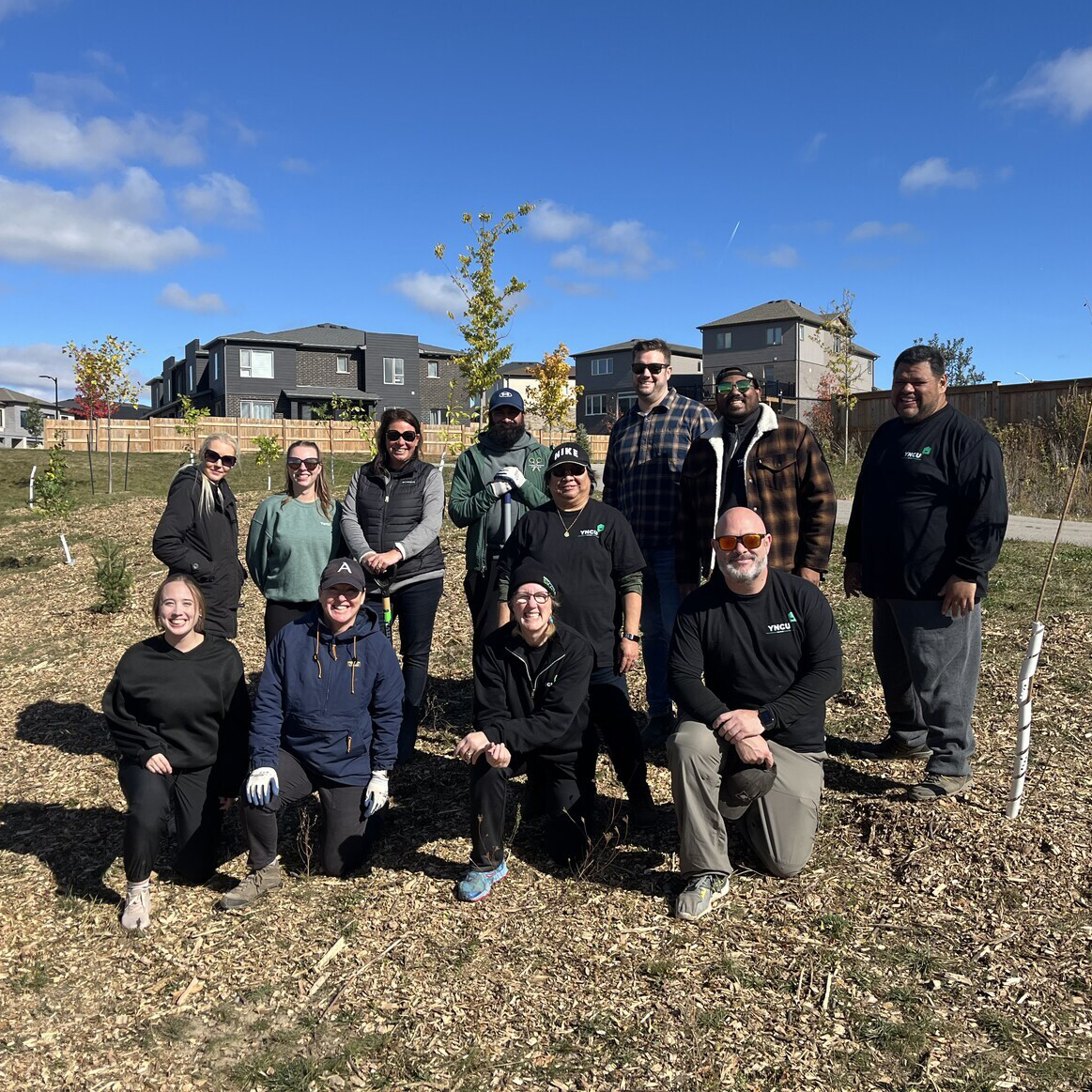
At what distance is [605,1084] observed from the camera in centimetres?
291

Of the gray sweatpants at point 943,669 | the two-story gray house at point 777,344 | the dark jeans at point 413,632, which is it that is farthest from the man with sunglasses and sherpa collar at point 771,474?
the two-story gray house at point 777,344

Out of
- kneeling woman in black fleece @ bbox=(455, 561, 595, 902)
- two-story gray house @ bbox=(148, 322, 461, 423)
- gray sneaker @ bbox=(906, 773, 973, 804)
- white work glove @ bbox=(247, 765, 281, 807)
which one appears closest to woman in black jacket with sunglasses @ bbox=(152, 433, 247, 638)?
white work glove @ bbox=(247, 765, 281, 807)

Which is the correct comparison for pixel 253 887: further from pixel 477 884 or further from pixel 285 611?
pixel 285 611

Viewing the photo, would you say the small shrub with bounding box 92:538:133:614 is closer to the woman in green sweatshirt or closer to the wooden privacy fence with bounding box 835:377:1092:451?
the woman in green sweatshirt

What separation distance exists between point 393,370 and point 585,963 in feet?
167

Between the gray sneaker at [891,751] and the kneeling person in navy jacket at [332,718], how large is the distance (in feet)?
8.92

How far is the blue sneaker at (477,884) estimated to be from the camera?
3.99 meters

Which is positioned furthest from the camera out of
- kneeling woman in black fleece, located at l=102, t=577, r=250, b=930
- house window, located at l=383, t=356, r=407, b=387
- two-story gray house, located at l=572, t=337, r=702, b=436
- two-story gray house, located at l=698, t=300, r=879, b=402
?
two-story gray house, located at l=572, t=337, r=702, b=436

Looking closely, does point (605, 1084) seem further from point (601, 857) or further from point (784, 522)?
point (784, 522)

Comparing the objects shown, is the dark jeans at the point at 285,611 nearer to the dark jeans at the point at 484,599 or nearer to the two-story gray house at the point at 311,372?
the dark jeans at the point at 484,599

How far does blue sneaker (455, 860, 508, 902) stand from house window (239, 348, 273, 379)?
49.0 meters

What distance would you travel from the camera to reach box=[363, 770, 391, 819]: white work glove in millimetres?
4180

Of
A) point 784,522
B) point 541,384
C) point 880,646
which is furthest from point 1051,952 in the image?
point 541,384

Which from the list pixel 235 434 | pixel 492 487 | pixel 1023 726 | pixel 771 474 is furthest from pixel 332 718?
pixel 235 434
